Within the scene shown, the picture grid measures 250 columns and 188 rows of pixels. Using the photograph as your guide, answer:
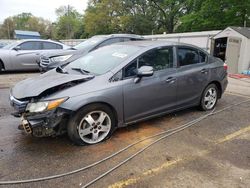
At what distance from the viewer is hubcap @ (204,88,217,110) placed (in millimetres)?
5236

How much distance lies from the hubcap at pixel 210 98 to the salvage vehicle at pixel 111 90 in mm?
131

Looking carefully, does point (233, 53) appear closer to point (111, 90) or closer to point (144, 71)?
point (144, 71)

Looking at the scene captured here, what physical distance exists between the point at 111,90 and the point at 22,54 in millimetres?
7329

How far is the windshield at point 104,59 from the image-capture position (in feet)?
13.0

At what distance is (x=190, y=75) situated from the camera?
4.70 metres

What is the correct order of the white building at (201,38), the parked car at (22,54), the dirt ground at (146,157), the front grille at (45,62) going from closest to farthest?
the dirt ground at (146,157), the front grille at (45,62), the parked car at (22,54), the white building at (201,38)

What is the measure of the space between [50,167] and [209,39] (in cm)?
1267

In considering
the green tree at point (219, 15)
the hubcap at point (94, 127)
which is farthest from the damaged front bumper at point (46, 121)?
the green tree at point (219, 15)

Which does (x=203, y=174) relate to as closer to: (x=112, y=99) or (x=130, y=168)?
(x=130, y=168)

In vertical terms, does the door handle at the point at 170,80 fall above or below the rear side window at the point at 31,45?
below

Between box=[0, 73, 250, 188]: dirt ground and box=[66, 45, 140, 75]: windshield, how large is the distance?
1.10 m

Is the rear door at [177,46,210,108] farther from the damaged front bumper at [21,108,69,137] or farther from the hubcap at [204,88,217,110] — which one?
the damaged front bumper at [21,108,69,137]

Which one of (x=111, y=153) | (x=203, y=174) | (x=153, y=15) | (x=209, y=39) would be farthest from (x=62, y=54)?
(x=153, y=15)

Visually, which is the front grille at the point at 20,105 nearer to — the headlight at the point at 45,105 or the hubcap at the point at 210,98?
the headlight at the point at 45,105
